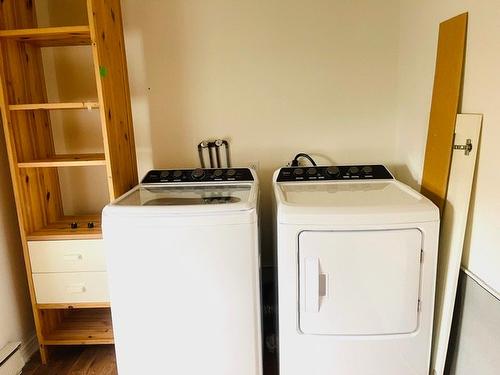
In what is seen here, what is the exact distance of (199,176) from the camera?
2.04 m

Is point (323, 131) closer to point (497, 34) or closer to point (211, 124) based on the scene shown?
point (211, 124)

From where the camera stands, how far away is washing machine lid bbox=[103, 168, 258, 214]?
1.48 metres

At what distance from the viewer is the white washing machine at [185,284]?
1.46 m

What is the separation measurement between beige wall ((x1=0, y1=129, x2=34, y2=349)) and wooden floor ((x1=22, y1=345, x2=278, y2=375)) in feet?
0.61

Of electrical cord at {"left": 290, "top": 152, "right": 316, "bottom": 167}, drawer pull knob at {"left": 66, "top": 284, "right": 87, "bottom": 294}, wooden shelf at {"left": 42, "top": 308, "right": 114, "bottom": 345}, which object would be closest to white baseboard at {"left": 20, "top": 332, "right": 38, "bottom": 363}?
wooden shelf at {"left": 42, "top": 308, "right": 114, "bottom": 345}

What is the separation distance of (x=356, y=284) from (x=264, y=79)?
1.35m

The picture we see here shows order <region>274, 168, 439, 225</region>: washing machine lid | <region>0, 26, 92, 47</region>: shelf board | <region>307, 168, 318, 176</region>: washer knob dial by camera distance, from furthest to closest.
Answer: <region>307, 168, 318, 176</region>: washer knob dial
<region>0, 26, 92, 47</region>: shelf board
<region>274, 168, 439, 225</region>: washing machine lid

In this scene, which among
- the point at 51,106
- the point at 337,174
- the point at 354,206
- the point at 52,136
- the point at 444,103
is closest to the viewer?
the point at 354,206

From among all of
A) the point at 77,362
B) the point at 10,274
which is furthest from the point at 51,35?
the point at 77,362

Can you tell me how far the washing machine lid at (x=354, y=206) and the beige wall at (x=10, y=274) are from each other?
146cm

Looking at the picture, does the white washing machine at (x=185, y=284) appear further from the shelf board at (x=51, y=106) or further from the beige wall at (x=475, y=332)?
the beige wall at (x=475, y=332)

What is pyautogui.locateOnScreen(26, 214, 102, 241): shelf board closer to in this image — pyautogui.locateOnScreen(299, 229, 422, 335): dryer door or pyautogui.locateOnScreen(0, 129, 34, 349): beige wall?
pyautogui.locateOnScreen(0, 129, 34, 349): beige wall

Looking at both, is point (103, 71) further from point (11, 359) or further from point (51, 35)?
point (11, 359)

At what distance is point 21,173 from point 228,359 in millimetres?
1410
